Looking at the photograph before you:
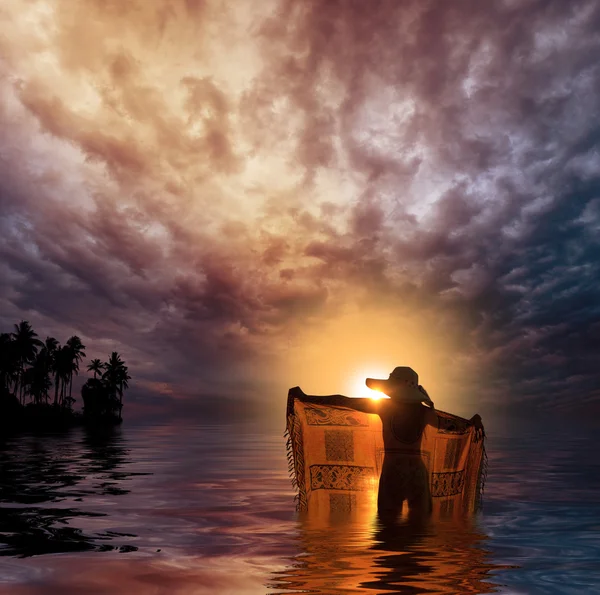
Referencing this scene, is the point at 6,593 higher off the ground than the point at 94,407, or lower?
lower

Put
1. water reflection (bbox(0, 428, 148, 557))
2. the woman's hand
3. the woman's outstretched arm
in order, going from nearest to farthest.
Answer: water reflection (bbox(0, 428, 148, 557)) < the woman's outstretched arm < the woman's hand

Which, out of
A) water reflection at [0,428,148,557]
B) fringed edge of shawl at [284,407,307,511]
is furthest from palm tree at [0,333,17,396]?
fringed edge of shawl at [284,407,307,511]

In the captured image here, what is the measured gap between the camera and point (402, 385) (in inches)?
366

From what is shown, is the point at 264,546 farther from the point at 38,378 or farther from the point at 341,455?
the point at 38,378

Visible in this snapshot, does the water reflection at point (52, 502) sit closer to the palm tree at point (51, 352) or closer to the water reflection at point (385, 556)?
the water reflection at point (385, 556)

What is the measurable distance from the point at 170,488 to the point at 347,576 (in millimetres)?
12004

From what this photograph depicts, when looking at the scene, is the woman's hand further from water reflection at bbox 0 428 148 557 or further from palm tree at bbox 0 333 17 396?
palm tree at bbox 0 333 17 396

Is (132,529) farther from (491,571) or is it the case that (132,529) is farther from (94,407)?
(94,407)

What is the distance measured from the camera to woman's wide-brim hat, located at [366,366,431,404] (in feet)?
30.2

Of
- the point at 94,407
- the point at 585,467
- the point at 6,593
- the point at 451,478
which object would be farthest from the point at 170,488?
the point at 94,407

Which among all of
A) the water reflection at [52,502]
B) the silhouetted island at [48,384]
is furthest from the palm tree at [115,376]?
the water reflection at [52,502]

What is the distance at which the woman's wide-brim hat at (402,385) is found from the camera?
9195mm

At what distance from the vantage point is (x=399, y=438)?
9500 mm

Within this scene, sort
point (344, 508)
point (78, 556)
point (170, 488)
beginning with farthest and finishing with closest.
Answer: point (170, 488)
point (344, 508)
point (78, 556)
